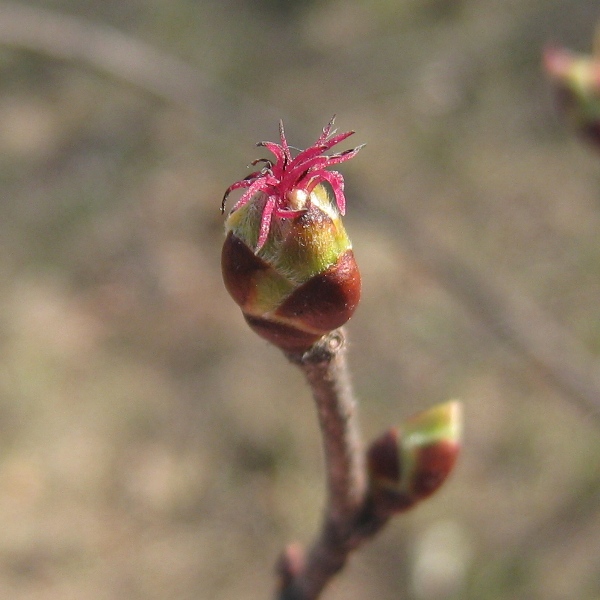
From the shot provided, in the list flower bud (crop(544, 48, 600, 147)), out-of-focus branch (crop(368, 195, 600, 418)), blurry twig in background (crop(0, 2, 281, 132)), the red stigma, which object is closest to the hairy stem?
the red stigma

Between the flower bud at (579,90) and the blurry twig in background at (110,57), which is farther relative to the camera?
the blurry twig in background at (110,57)

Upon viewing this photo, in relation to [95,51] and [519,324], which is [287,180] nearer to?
[519,324]

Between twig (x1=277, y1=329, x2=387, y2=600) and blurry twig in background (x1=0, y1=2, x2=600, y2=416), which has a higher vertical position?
blurry twig in background (x1=0, y1=2, x2=600, y2=416)

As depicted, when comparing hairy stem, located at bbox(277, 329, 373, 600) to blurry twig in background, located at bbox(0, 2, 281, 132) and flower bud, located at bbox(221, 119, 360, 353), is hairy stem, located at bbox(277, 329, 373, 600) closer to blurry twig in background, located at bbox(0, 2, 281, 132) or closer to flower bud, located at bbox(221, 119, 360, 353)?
flower bud, located at bbox(221, 119, 360, 353)

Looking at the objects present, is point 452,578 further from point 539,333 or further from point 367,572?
point 539,333

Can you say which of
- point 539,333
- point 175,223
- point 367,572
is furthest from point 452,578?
point 175,223

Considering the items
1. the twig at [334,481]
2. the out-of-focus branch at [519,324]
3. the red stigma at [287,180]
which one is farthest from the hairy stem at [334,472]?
the out-of-focus branch at [519,324]

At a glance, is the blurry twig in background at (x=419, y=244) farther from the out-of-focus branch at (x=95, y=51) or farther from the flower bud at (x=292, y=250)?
the flower bud at (x=292, y=250)

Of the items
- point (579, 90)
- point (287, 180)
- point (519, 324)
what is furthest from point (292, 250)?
point (519, 324)
